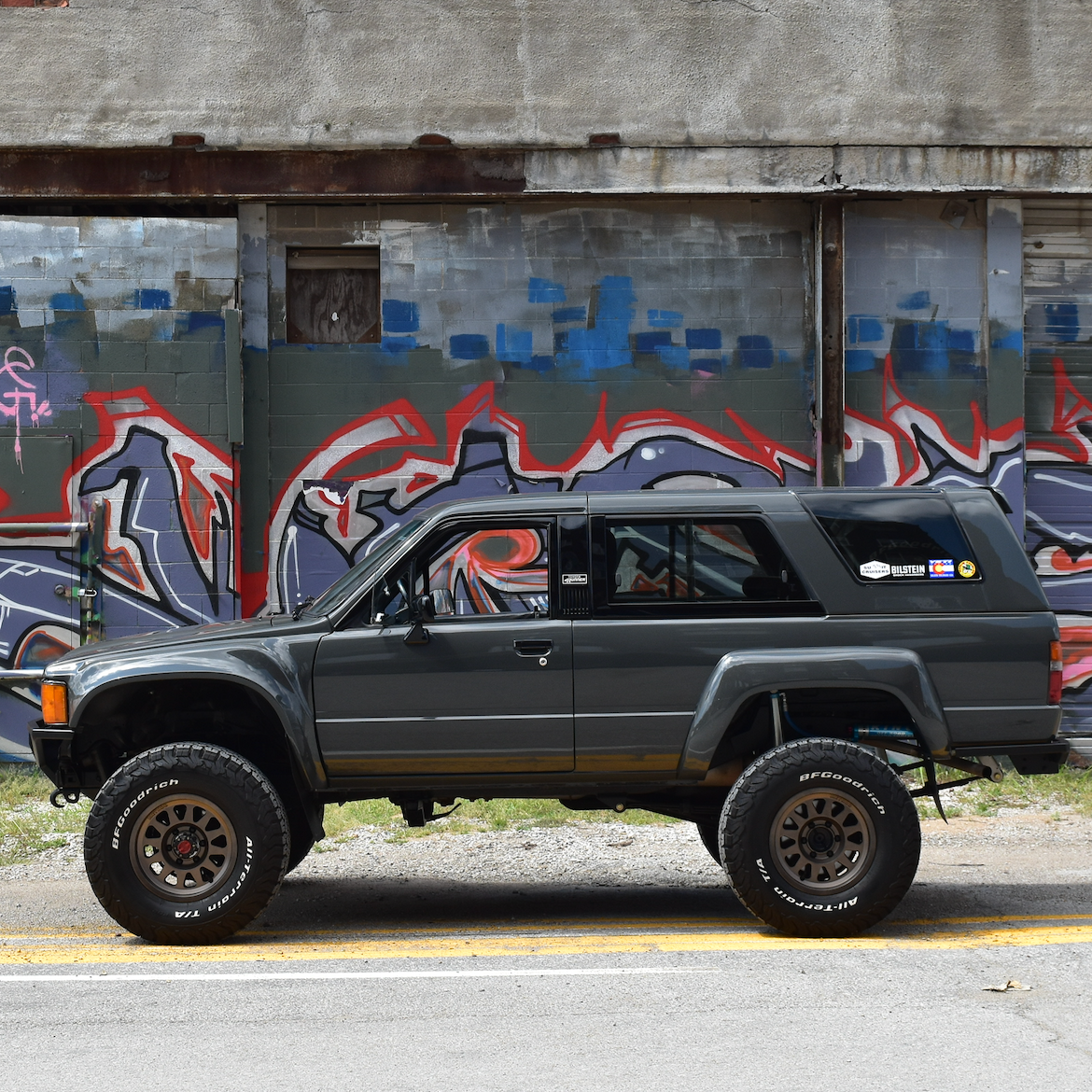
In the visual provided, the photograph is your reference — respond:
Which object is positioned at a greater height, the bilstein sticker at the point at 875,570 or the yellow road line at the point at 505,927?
the bilstein sticker at the point at 875,570

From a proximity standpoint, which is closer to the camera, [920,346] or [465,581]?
[465,581]

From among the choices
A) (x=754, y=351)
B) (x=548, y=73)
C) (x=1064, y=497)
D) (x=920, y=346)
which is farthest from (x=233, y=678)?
(x=1064, y=497)

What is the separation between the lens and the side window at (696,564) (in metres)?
6.08

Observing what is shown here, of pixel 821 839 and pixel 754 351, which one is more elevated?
pixel 754 351

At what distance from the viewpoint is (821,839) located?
19.2 feet

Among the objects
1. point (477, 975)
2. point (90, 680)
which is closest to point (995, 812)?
point (477, 975)

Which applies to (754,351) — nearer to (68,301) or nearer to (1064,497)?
(1064,497)

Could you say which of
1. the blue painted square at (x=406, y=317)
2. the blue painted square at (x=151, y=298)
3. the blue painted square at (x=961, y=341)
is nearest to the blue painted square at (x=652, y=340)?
the blue painted square at (x=406, y=317)

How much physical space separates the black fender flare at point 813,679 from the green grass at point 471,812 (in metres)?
2.98

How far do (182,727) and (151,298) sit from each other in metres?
6.11

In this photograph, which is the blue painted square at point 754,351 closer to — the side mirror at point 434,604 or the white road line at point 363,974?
the side mirror at point 434,604

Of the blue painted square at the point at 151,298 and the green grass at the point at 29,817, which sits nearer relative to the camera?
the green grass at the point at 29,817

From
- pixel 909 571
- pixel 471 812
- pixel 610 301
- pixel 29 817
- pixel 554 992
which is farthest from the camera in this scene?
pixel 610 301

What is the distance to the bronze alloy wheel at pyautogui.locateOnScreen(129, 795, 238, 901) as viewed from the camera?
19.3 ft
